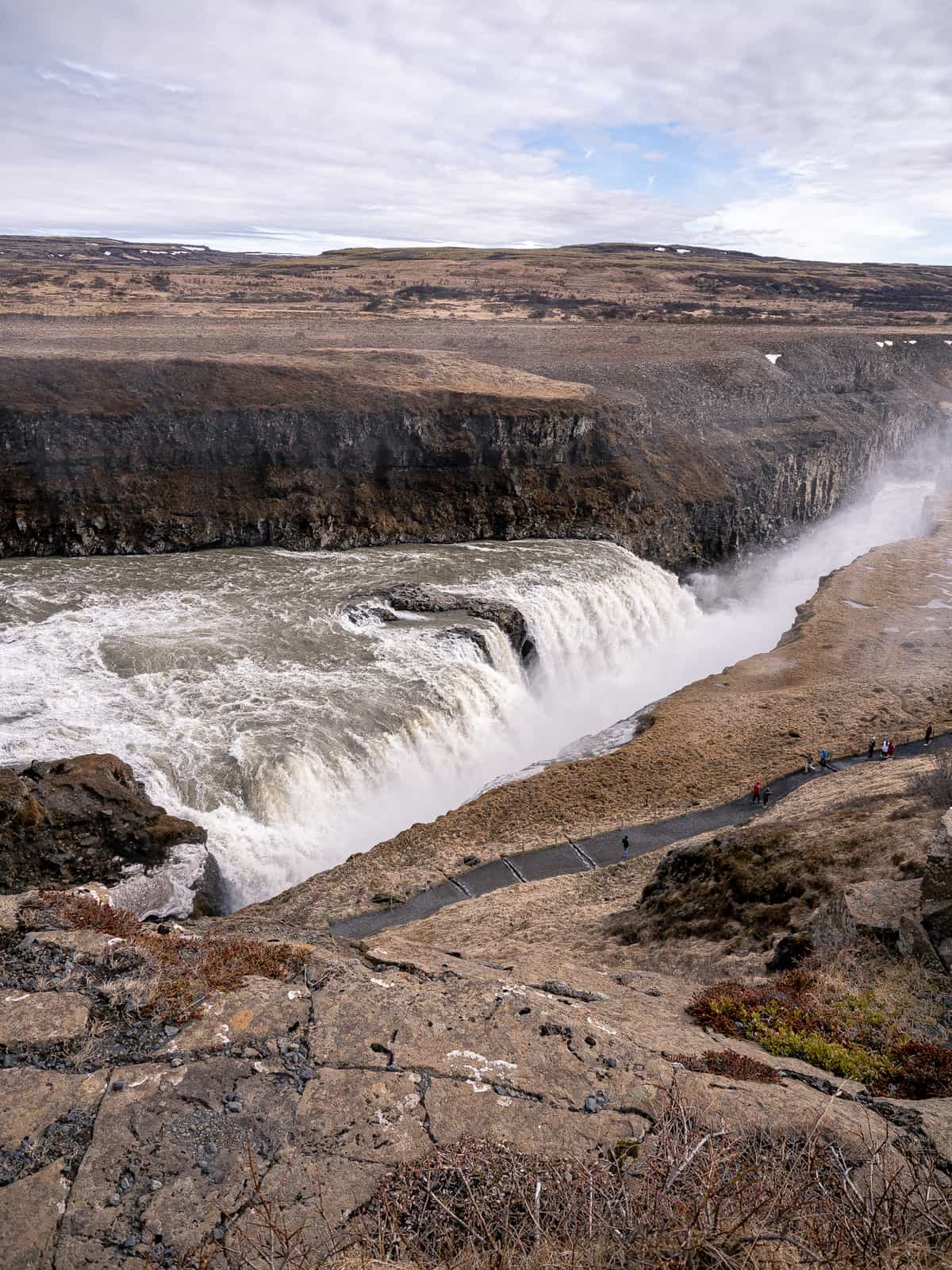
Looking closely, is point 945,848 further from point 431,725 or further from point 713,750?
point 431,725

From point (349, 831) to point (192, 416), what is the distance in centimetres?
2669

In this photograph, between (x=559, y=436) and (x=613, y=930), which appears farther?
(x=559, y=436)

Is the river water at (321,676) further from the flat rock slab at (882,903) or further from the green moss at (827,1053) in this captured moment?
the flat rock slab at (882,903)

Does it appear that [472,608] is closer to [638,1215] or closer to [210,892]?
[210,892]

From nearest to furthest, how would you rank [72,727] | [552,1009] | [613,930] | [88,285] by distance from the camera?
[552,1009] < [613,930] < [72,727] < [88,285]

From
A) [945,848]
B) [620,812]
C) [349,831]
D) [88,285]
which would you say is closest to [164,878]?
[349,831]

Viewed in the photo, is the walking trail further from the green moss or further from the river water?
the green moss

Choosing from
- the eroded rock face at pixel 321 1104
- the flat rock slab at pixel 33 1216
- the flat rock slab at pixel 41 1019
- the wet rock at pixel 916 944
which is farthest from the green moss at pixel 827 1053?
the flat rock slab at pixel 41 1019

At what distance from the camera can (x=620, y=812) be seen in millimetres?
22969

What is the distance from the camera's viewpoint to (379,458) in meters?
43.7

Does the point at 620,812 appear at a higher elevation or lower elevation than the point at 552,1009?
lower

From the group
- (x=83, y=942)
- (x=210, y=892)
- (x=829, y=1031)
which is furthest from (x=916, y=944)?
(x=210, y=892)

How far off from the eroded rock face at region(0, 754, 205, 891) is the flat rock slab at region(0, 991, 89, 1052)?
9868 millimetres

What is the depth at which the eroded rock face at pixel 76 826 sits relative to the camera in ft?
58.2
